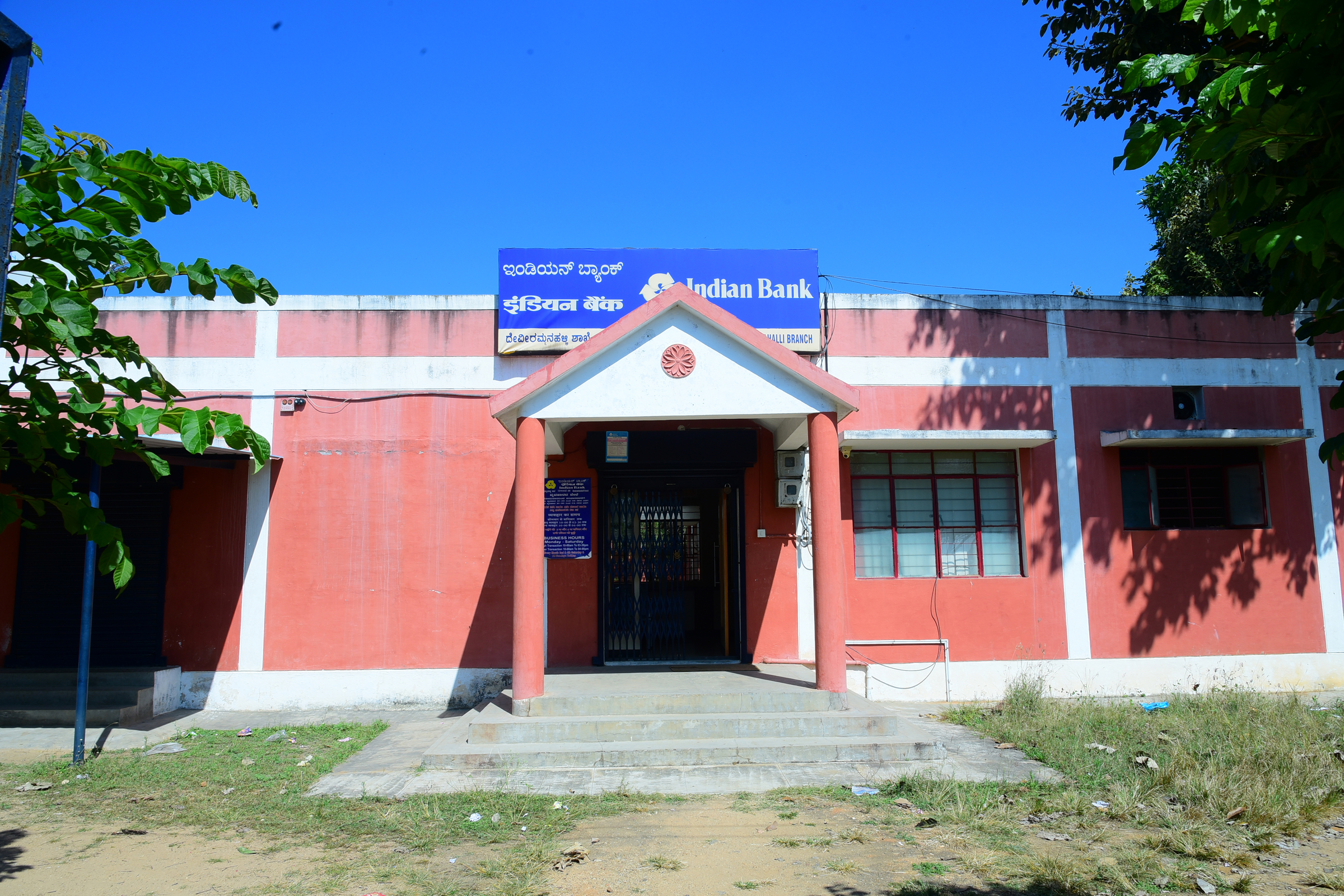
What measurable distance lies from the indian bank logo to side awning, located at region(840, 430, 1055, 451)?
2896mm

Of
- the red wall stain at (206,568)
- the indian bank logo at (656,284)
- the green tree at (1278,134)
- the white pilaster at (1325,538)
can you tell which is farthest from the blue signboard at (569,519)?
the white pilaster at (1325,538)

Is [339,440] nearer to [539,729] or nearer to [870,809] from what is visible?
[539,729]

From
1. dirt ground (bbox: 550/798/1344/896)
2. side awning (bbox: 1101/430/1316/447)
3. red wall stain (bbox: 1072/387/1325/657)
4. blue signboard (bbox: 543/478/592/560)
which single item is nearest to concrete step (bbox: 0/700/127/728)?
blue signboard (bbox: 543/478/592/560)

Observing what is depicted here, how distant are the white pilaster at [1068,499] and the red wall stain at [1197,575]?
8 centimetres

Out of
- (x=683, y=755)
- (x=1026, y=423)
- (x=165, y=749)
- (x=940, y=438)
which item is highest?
(x=1026, y=423)

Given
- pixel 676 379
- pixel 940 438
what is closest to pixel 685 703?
pixel 676 379

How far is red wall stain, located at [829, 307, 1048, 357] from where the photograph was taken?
11.1 m

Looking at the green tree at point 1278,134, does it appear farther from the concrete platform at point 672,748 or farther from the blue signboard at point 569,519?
the blue signboard at point 569,519

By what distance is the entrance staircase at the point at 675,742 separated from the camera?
7070 millimetres

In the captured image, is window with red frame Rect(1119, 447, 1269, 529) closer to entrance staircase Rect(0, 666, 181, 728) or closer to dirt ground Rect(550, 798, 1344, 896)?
dirt ground Rect(550, 798, 1344, 896)

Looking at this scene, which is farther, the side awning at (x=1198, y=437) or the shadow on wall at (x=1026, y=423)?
the shadow on wall at (x=1026, y=423)

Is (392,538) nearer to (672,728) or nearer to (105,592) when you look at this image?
(105,592)

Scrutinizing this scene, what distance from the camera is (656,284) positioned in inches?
434

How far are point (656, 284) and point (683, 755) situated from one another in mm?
5886
